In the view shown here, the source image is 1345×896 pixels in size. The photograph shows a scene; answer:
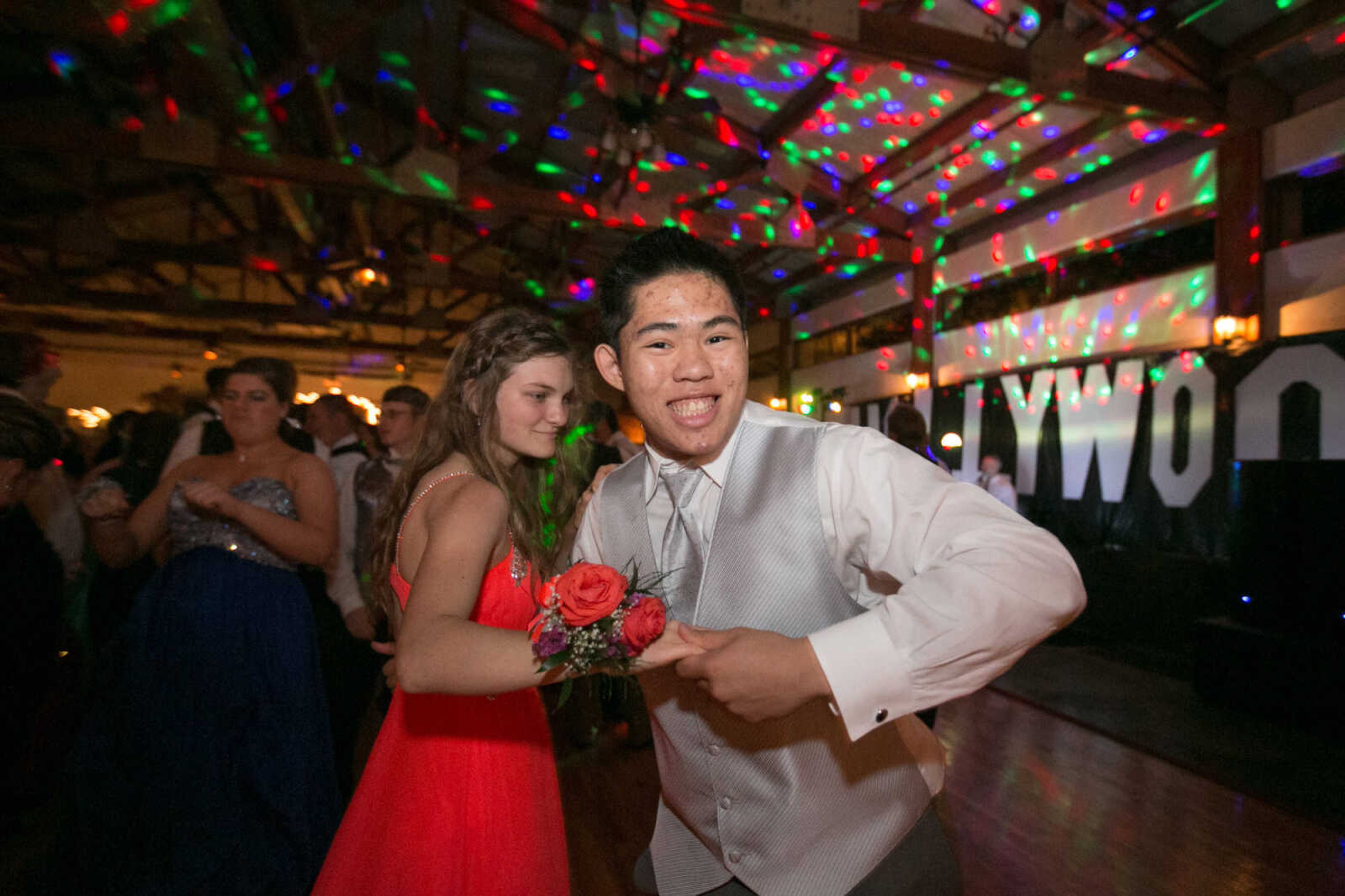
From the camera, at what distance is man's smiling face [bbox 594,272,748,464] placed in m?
1.02

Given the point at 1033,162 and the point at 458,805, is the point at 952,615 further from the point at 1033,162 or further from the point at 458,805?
the point at 1033,162

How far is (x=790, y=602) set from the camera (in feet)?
3.18

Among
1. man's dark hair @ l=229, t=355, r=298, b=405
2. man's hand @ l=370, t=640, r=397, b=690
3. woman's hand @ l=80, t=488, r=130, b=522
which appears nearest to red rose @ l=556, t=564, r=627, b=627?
man's hand @ l=370, t=640, r=397, b=690

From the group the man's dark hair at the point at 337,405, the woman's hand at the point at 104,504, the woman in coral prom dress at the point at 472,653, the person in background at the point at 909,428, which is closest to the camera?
the woman in coral prom dress at the point at 472,653

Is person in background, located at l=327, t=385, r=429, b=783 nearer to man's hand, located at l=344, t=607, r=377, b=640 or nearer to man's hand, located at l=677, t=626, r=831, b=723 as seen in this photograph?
man's hand, located at l=344, t=607, r=377, b=640

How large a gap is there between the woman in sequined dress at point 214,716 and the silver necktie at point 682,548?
1510mm

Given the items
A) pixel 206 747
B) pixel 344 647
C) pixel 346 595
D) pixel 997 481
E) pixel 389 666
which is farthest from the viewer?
pixel 997 481

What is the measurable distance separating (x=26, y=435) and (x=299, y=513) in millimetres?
→ 729

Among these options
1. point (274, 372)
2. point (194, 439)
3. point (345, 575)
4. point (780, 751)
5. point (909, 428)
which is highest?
point (274, 372)

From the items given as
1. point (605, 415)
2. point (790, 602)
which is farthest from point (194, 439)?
point (790, 602)

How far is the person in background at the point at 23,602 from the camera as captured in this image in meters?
1.96

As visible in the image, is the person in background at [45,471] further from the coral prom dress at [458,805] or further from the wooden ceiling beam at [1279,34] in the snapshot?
the wooden ceiling beam at [1279,34]

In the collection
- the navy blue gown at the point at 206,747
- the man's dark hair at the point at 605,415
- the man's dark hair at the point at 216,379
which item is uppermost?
the man's dark hair at the point at 216,379

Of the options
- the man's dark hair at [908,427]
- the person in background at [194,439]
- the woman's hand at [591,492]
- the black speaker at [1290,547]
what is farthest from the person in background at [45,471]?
the black speaker at [1290,547]
